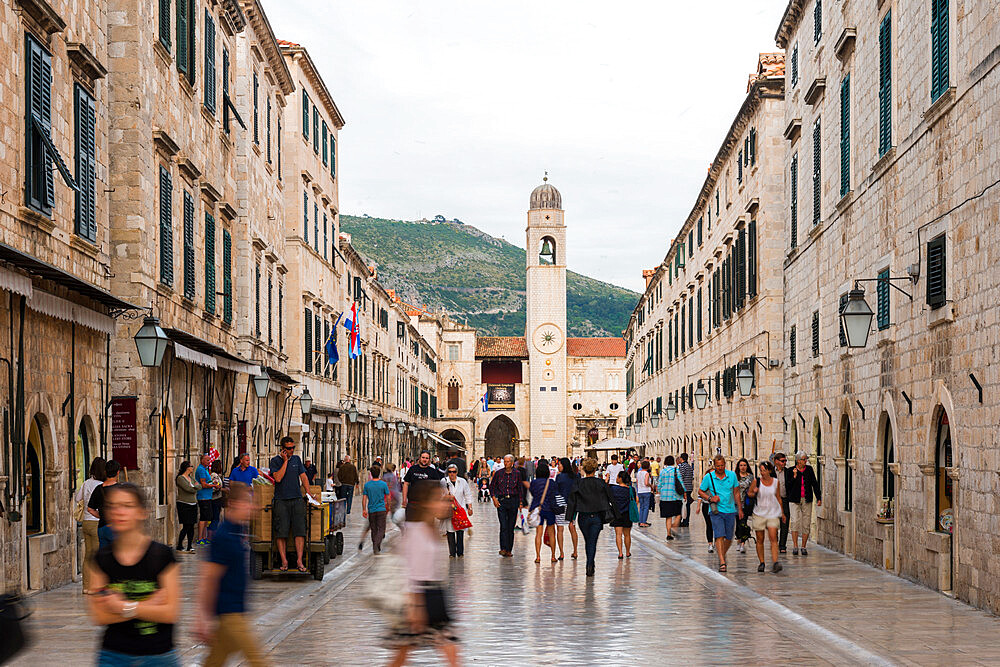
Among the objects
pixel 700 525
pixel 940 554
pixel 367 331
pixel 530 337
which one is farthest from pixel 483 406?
pixel 940 554

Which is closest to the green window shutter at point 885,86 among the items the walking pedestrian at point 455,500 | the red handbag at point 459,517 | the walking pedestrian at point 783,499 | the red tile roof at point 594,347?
the walking pedestrian at point 783,499

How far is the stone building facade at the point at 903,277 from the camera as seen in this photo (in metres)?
14.2

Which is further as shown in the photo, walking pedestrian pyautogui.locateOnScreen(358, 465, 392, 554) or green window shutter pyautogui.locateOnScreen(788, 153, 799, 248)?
green window shutter pyautogui.locateOnScreen(788, 153, 799, 248)

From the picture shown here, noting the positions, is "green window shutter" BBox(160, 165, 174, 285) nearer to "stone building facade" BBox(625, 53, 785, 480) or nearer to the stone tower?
"stone building facade" BBox(625, 53, 785, 480)

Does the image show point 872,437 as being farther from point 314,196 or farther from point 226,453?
point 314,196

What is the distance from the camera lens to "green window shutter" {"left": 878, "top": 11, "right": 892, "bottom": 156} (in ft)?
61.3

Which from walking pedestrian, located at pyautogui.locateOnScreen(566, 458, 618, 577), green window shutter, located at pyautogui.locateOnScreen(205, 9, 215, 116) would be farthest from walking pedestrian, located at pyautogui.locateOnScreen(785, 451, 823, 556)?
green window shutter, located at pyautogui.locateOnScreen(205, 9, 215, 116)

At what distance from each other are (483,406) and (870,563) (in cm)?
8982

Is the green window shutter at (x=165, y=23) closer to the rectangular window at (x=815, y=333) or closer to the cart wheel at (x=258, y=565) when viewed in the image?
the cart wheel at (x=258, y=565)

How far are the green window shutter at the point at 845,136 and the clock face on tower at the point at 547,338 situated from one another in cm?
8747

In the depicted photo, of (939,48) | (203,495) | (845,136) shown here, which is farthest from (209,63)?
(939,48)

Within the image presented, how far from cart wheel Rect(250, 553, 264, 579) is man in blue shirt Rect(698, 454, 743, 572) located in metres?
6.93

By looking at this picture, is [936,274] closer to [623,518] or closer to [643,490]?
[623,518]

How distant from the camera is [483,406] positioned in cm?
10962
